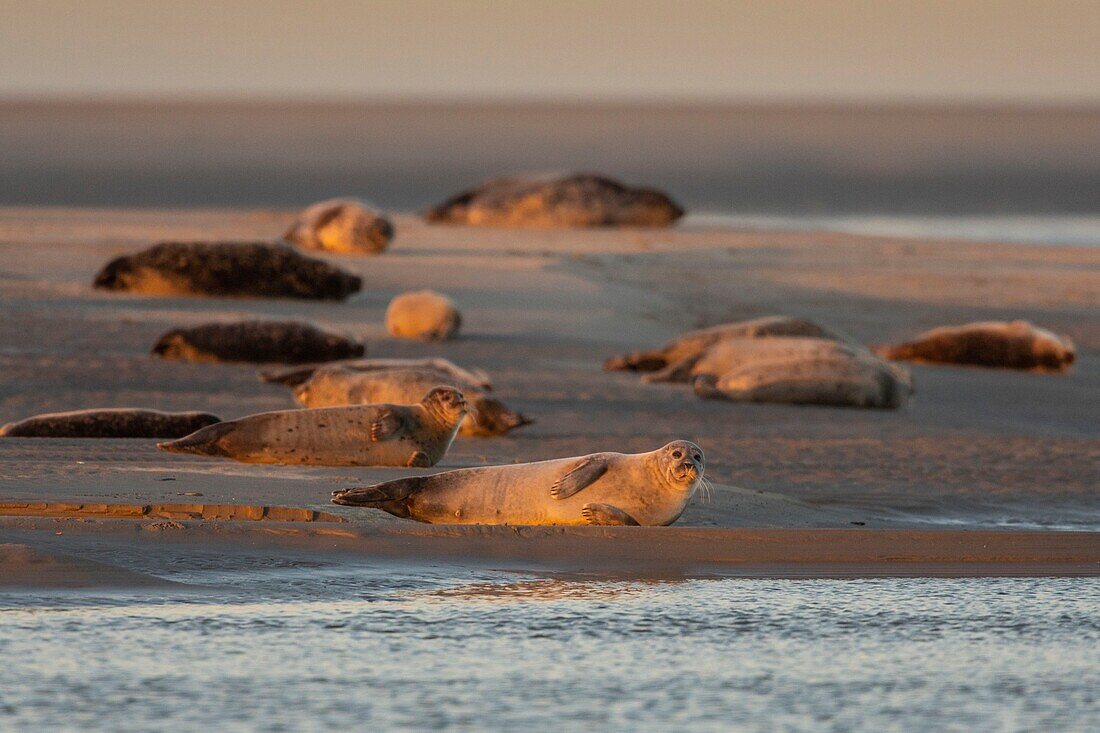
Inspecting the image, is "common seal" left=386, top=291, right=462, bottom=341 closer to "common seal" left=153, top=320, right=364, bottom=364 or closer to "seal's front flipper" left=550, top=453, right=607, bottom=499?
"common seal" left=153, top=320, right=364, bottom=364

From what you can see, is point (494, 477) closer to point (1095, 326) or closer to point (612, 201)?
point (1095, 326)

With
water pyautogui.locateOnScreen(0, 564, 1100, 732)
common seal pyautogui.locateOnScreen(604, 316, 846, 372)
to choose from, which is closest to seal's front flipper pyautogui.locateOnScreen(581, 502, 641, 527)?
water pyautogui.locateOnScreen(0, 564, 1100, 732)

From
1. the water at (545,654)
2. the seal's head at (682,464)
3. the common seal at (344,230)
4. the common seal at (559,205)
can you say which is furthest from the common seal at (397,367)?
the common seal at (559,205)

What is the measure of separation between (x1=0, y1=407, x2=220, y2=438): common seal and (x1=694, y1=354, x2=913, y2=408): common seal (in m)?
2.92

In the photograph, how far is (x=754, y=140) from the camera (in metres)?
68.1

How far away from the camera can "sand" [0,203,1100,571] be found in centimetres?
655

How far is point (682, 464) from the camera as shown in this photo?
6.12 metres

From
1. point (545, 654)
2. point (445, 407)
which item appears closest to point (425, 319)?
point (445, 407)

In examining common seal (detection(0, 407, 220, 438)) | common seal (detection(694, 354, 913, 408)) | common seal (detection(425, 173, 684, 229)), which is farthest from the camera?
common seal (detection(425, 173, 684, 229))

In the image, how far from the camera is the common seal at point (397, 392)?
851cm

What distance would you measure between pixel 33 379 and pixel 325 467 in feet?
9.90

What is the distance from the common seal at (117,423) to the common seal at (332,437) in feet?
1.94

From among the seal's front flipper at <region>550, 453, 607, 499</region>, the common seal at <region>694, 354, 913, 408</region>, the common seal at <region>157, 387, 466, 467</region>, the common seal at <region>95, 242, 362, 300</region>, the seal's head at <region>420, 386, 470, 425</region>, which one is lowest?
the seal's front flipper at <region>550, 453, 607, 499</region>

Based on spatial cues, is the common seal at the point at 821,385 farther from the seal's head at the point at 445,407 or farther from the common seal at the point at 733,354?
the seal's head at the point at 445,407
